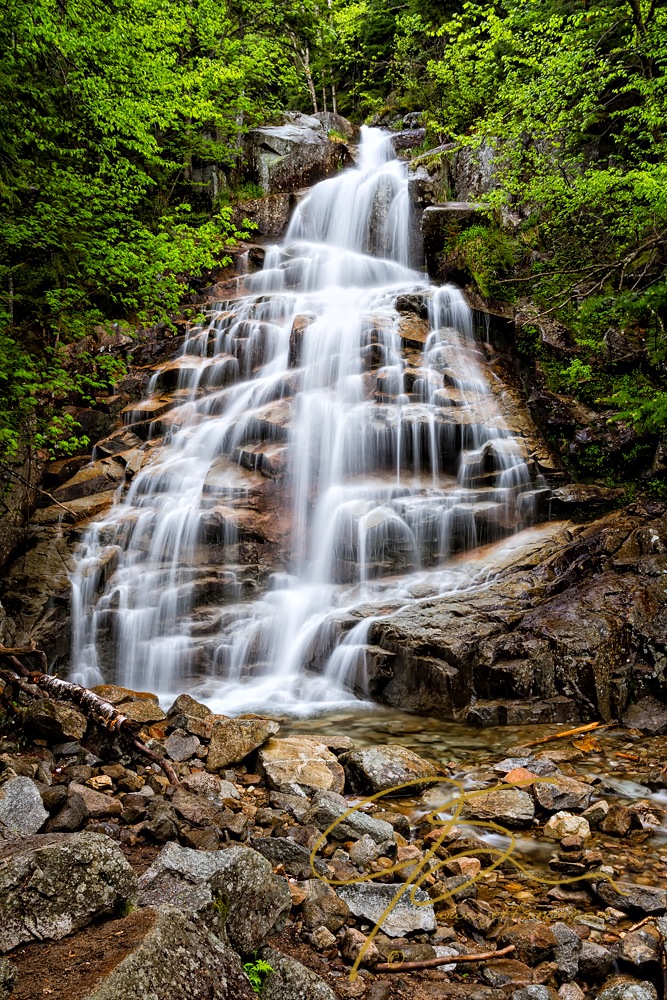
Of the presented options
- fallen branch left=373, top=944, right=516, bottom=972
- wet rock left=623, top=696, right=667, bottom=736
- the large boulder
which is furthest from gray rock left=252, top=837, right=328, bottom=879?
the large boulder

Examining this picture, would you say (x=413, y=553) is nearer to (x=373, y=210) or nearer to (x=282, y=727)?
(x=282, y=727)

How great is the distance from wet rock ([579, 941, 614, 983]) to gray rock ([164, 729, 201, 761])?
3215mm

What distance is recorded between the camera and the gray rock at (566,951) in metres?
2.73

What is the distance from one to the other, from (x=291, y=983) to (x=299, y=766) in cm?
254

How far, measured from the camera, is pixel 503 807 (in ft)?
14.5

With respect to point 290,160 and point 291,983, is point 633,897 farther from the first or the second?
point 290,160

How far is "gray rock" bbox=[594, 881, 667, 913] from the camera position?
3189 mm

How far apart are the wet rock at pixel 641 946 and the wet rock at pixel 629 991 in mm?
125

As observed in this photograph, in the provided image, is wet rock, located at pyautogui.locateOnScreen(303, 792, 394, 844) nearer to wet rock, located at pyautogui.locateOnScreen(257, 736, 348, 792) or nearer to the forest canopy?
wet rock, located at pyautogui.locateOnScreen(257, 736, 348, 792)

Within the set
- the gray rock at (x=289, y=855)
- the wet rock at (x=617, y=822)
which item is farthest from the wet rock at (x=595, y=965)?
the wet rock at (x=617, y=822)

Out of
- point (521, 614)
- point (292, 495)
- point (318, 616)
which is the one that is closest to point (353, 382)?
point (292, 495)

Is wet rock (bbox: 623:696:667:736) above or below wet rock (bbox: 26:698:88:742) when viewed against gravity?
below

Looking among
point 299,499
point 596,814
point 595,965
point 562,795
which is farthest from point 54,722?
point 299,499

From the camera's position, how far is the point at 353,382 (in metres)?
12.7
